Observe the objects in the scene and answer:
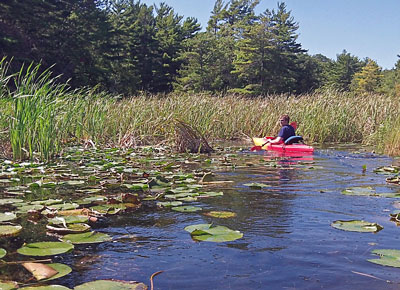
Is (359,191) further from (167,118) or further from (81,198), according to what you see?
(167,118)

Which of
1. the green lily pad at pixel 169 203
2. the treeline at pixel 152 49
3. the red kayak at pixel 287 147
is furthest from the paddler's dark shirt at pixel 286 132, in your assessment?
the treeline at pixel 152 49

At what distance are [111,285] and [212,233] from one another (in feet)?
3.31

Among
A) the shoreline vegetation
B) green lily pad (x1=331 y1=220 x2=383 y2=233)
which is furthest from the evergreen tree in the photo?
green lily pad (x1=331 y1=220 x2=383 y2=233)

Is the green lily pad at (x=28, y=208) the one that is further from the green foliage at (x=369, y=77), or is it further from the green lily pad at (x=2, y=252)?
the green foliage at (x=369, y=77)

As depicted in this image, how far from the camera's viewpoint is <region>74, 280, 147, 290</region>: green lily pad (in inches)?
72.8

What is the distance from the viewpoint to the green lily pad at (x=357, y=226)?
2.89 metres

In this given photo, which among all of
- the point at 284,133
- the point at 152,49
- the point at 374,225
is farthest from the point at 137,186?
the point at 152,49

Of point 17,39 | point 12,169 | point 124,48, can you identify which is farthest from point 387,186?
point 124,48

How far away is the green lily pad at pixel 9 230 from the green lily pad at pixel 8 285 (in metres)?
0.84

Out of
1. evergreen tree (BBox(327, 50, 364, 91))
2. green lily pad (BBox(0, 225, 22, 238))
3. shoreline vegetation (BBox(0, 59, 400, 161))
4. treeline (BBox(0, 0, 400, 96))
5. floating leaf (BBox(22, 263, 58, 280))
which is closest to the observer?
floating leaf (BBox(22, 263, 58, 280))

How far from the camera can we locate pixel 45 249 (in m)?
2.37

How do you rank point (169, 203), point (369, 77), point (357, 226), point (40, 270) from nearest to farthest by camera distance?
point (40, 270) → point (357, 226) → point (169, 203) → point (369, 77)

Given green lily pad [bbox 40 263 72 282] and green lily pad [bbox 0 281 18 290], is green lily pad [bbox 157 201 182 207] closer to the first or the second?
green lily pad [bbox 40 263 72 282]

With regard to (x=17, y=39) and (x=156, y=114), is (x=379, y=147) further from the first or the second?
(x=17, y=39)
